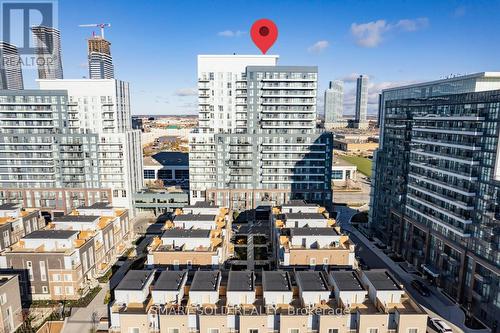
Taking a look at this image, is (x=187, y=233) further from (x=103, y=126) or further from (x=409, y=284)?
(x=103, y=126)

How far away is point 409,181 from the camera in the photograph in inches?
2618

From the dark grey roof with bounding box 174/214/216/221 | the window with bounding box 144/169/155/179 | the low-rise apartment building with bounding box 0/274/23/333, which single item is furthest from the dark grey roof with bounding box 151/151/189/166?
the low-rise apartment building with bounding box 0/274/23/333

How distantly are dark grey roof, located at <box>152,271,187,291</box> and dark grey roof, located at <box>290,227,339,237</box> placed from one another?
20.5 metres

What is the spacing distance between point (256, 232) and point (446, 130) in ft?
160

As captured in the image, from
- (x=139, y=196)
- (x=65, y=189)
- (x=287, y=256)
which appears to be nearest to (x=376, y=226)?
(x=287, y=256)

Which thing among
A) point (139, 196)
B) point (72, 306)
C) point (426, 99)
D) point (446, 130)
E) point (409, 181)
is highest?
point (426, 99)

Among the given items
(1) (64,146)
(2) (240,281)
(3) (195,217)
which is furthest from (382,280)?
(1) (64,146)

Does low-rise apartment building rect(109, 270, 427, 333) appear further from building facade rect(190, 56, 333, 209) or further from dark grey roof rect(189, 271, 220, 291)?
building facade rect(190, 56, 333, 209)

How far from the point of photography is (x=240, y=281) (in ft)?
122

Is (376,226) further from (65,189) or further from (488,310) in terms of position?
(65,189)

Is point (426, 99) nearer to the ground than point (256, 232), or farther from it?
farther from it

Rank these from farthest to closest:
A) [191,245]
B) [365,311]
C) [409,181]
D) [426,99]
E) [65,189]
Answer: [65,189], [409,181], [426,99], [191,245], [365,311]

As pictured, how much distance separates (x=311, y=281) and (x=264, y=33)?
6262 cm

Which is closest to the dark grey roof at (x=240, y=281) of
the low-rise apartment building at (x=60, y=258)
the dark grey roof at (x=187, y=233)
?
the dark grey roof at (x=187, y=233)
